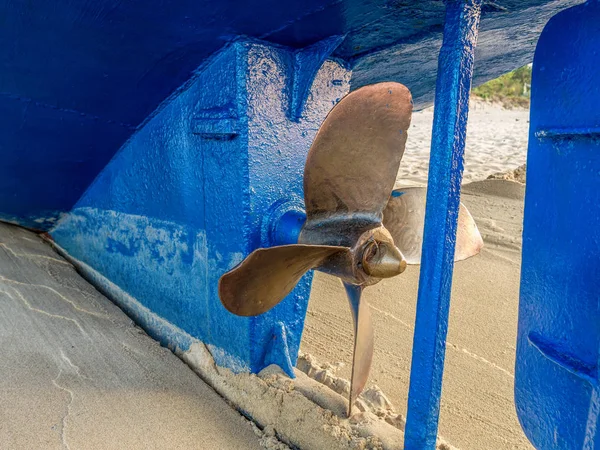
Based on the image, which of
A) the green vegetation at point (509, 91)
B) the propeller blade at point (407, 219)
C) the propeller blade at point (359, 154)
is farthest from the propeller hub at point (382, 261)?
the green vegetation at point (509, 91)

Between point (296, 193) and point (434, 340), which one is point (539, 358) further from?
point (296, 193)

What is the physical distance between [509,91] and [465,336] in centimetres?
2031

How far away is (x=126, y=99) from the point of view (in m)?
2.52

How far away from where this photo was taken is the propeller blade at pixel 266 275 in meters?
1.74

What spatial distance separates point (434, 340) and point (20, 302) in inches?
78.1

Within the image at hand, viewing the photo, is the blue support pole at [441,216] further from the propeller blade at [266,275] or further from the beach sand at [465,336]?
the beach sand at [465,336]

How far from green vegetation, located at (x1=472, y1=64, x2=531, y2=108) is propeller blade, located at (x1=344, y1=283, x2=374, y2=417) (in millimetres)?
18434

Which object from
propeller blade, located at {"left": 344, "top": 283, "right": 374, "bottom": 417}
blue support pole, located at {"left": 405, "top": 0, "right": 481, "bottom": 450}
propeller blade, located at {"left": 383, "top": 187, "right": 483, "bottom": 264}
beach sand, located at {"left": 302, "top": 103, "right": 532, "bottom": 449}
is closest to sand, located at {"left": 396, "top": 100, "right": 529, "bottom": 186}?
beach sand, located at {"left": 302, "top": 103, "right": 532, "bottom": 449}

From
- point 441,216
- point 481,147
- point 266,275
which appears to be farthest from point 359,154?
point 481,147

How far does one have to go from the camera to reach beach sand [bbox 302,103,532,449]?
2467 mm

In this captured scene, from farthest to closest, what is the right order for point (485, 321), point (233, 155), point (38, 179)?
1. point (485, 321)
2. point (38, 179)
3. point (233, 155)

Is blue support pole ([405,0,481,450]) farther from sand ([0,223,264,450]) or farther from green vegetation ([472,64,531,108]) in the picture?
green vegetation ([472,64,531,108])

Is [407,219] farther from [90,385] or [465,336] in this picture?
[90,385]

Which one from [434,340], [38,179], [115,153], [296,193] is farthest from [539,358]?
[38,179]
